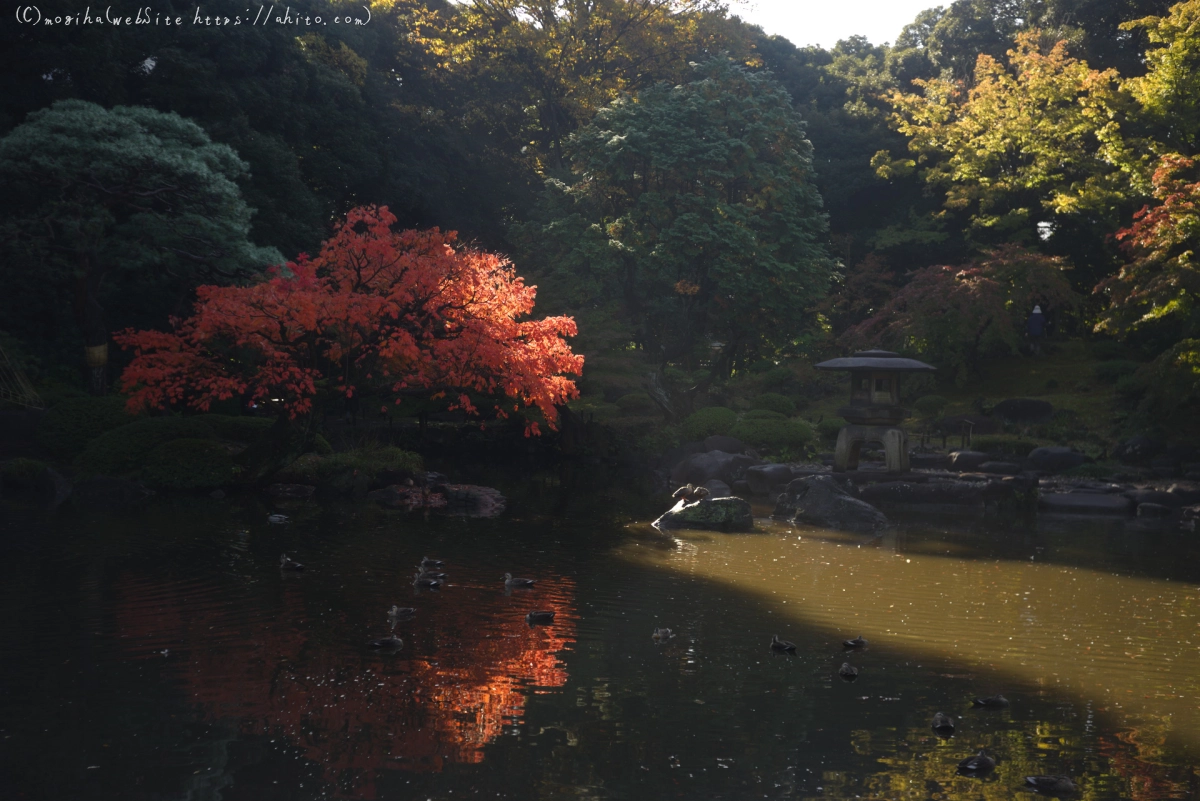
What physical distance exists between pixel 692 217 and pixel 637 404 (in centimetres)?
602

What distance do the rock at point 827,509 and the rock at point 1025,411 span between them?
515 inches

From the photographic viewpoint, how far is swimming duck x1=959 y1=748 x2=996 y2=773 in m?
7.00

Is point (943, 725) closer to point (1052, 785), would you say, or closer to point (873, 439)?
point (1052, 785)

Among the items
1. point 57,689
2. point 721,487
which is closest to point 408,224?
point 721,487

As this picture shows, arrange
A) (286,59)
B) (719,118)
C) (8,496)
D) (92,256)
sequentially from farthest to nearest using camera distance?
(719,118) → (286,59) → (92,256) → (8,496)

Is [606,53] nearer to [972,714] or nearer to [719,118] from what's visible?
[719,118]

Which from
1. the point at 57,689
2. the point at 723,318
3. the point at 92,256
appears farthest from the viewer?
the point at 723,318

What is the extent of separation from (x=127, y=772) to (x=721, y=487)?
651 inches

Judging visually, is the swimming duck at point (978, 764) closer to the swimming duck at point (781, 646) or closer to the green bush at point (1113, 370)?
the swimming duck at point (781, 646)

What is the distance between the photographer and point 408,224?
32.5 metres

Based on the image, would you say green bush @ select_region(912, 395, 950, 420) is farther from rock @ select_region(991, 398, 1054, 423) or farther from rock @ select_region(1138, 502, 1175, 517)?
rock @ select_region(1138, 502, 1175, 517)

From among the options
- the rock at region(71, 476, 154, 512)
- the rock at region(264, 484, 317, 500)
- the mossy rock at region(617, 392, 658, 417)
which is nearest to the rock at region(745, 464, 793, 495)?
the mossy rock at region(617, 392, 658, 417)

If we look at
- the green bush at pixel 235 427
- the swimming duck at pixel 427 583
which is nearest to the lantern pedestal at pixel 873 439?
the green bush at pixel 235 427

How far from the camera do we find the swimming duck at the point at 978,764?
7.00 metres
